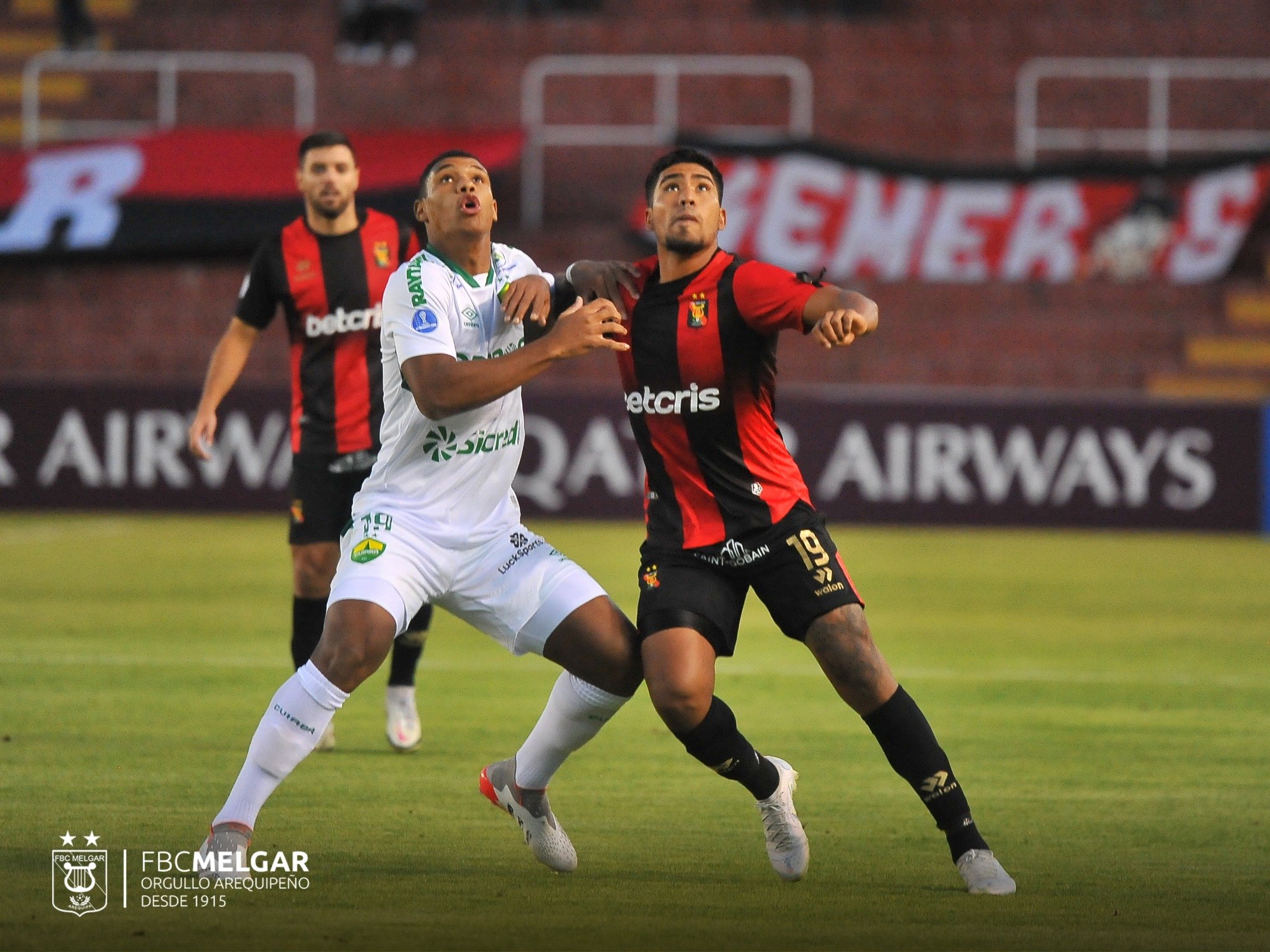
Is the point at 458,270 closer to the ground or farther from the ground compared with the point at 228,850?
farther from the ground

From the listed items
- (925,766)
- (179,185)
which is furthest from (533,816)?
(179,185)

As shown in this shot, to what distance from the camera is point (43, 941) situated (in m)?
4.26

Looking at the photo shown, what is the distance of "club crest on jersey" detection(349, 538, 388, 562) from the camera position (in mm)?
5059

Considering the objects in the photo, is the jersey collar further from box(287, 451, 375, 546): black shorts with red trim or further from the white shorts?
box(287, 451, 375, 546): black shorts with red trim

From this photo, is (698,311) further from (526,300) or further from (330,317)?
(330,317)

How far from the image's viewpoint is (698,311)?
→ 513 cm

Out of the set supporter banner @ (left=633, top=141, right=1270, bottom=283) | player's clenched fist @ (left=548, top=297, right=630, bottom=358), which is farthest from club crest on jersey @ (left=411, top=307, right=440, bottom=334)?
supporter banner @ (left=633, top=141, right=1270, bottom=283)

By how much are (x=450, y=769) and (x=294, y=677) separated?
158 centimetres

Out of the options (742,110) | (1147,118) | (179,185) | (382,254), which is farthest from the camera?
(742,110)

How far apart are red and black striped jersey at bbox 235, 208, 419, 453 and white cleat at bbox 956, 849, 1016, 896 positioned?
3.03 meters

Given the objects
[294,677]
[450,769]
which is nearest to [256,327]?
[450,769]

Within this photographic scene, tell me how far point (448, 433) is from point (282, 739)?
0.97 metres

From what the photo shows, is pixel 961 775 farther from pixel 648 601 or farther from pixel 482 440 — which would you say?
pixel 482 440

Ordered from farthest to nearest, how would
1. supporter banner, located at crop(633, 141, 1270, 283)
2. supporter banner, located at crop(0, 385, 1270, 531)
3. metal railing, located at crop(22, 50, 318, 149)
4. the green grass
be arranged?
metal railing, located at crop(22, 50, 318, 149), supporter banner, located at crop(633, 141, 1270, 283), supporter banner, located at crop(0, 385, 1270, 531), the green grass
